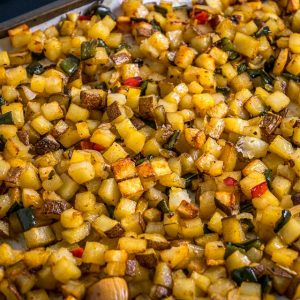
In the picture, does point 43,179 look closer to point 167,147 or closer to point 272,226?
point 167,147

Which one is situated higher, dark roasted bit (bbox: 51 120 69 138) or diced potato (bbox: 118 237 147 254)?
dark roasted bit (bbox: 51 120 69 138)

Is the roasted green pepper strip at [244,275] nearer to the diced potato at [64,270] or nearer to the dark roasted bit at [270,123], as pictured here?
the diced potato at [64,270]

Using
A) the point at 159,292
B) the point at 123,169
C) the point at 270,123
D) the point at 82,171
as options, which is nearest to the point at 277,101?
the point at 270,123

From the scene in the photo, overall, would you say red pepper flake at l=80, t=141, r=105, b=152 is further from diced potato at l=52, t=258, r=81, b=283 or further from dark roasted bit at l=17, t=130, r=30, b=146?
diced potato at l=52, t=258, r=81, b=283

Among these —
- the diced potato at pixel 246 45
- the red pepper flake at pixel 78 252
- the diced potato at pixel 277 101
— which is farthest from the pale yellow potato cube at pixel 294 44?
the red pepper flake at pixel 78 252

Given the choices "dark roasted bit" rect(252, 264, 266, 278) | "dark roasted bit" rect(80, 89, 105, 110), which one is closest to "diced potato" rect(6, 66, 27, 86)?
"dark roasted bit" rect(80, 89, 105, 110)

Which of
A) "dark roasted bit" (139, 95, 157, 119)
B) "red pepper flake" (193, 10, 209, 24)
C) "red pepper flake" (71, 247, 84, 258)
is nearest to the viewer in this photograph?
"red pepper flake" (71, 247, 84, 258)
